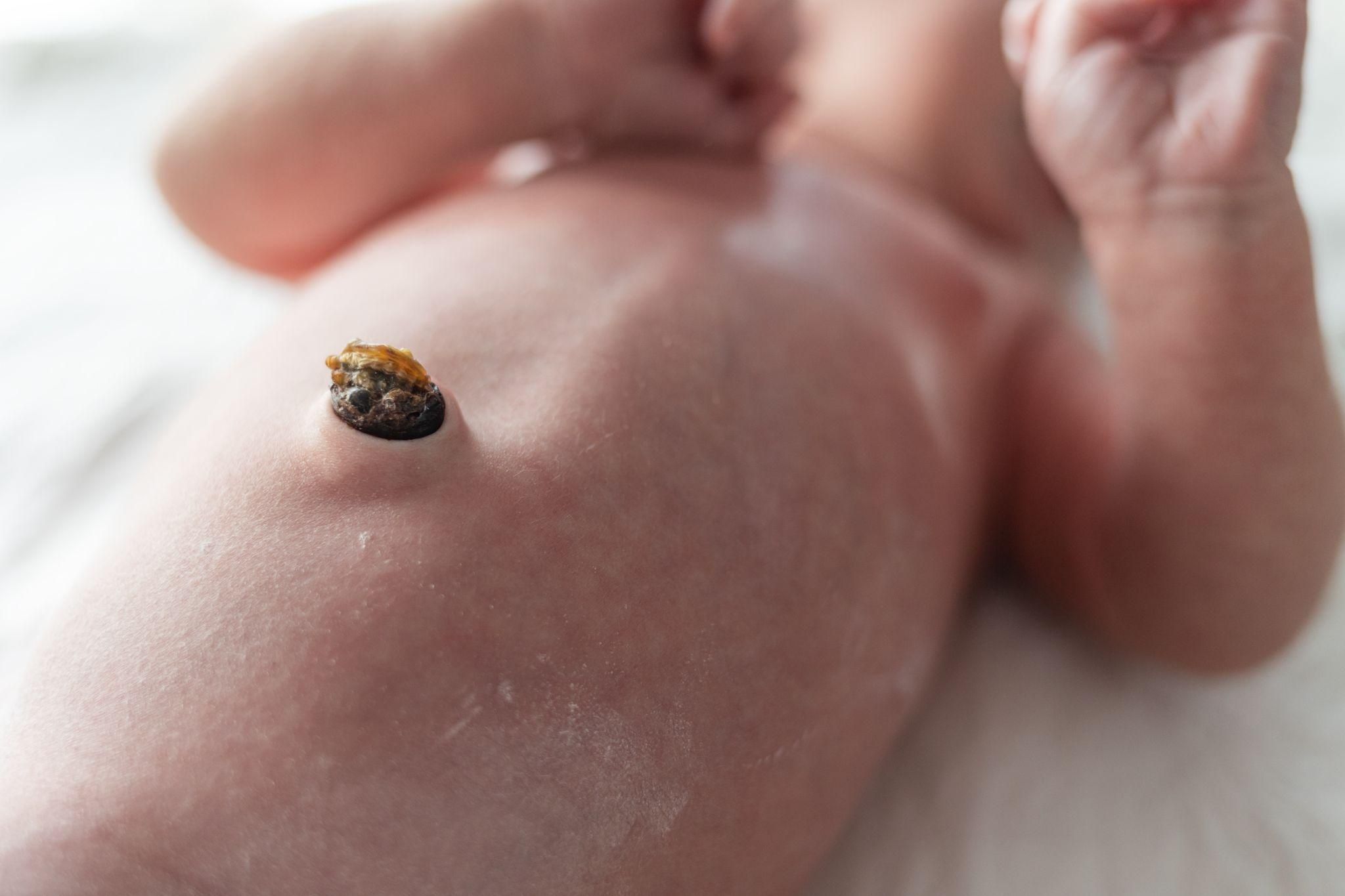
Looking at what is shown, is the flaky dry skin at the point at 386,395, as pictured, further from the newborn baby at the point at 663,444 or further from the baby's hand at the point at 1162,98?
the baby's hand at the point at 1162,98

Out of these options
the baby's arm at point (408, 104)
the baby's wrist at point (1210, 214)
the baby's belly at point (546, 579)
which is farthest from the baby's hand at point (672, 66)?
the baby's wrist at point (1210, 214)

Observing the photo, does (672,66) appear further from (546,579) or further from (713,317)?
(546,579)

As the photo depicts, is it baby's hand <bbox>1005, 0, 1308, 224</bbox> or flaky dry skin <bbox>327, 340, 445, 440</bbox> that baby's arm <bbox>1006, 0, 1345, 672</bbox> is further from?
flaky dry skin <bbox>327, 340, 445, 440</bbox>

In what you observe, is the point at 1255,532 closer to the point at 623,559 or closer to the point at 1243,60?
the point at 1243,60

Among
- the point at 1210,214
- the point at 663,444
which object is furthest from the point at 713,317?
the point at 1210,214

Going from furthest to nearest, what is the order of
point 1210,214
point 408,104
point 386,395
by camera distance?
1. point 408,104
2. point 1210,214
3. point 386,395

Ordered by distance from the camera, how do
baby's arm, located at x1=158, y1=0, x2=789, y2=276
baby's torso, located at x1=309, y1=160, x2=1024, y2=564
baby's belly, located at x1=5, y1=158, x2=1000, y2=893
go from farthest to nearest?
baby's arm, located at x1=158, y1=0, x2=789, y2=276, baby's torso, located at x1=309, y1=160, x2=1024, y2=564, baby's belly, located at x1=5, y1=158, x2=1000, y2=893

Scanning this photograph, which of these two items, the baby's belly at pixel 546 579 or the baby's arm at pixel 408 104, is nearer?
the baby's belly at pixel 546 579

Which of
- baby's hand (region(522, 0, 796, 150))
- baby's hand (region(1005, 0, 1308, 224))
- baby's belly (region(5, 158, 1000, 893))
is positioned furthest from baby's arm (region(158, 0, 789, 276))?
baby's hand (region(1005, 0, 1308, 224))
